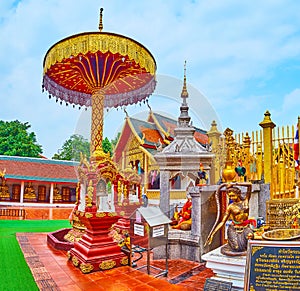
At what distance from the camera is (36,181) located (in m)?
21.9

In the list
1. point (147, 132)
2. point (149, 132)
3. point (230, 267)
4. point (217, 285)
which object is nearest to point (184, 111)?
point (230, 267)

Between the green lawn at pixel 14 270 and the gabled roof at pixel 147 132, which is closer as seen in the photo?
the green lawn at pixel 14 270

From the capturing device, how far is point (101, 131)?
8.11 meters

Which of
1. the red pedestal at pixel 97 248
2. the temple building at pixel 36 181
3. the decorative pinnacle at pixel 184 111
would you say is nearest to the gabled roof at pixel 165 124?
the temple building at pixel 36 181

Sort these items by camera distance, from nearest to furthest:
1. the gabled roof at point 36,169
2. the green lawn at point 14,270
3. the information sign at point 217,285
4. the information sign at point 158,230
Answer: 1. the information sign at point 217,285
2. the green lawn at point 14,270
3. the information sign at point 158,230
4. the gabled roof at point 36,169

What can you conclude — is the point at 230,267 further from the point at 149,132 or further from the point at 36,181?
the point at 36,181

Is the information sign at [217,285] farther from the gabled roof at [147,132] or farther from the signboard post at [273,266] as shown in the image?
the gabled roof at [147,132]

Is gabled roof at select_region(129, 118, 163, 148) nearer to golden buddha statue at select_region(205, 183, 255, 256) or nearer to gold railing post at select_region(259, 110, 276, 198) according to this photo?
gold railing post at select_region(259, 110, 276, 198)

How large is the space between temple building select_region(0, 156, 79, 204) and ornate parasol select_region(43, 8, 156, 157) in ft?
40.2

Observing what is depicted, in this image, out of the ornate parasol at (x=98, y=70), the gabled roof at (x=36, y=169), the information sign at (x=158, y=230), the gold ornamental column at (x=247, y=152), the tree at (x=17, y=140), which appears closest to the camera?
the information sign at (x=158, y=230)

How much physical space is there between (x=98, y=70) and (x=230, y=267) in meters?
6.26

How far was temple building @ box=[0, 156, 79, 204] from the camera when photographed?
20500 mm

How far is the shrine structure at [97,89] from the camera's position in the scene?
5.41m

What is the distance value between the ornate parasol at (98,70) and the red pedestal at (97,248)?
77.0 inches
